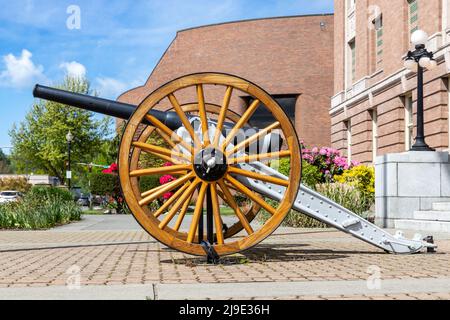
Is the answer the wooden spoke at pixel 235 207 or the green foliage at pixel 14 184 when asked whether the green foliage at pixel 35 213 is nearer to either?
the wooden spoke at pixel 235 207

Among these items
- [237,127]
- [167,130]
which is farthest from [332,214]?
[167,130]

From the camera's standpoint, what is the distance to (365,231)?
7863 mm

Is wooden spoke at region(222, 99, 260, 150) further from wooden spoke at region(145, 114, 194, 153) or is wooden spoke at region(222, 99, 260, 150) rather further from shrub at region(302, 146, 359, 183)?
shrub at region(302, 146, 359, 183)

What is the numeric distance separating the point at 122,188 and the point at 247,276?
179 centimetres

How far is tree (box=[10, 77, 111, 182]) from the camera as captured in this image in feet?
152

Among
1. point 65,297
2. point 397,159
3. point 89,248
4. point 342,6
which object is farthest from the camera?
point 342,6

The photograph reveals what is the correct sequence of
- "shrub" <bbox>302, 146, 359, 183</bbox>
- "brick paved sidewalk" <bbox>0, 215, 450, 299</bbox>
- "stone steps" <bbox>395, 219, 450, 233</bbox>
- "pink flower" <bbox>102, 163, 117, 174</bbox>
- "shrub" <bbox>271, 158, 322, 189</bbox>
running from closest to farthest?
"brick paved sidewalk" <bbox>0, 215, 450, 299</bbox> → "stone steps" <bbox>395, 219, 450, 233</bbox> → "shrub" <bbox>271, 158, 322, 189</bbox> → "shrub" <bbox>302, 146, 359, 183</bbox> → "pink flower" <bbox>102, 163, 117, 174</bbox>

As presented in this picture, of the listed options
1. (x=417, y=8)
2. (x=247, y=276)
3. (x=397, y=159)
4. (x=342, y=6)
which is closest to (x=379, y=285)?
(x=247, y=276)

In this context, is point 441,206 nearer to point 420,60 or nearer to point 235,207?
point 420,60

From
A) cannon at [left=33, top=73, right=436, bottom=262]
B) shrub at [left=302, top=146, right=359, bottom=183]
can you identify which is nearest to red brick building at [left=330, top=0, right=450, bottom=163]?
shrub at [left=302, top=146, right=359, bottom=183]

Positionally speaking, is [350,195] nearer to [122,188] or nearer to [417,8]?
[417,8]

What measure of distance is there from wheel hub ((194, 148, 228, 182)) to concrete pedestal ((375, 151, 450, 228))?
9247 millimetres

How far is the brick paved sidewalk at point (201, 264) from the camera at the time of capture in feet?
19.1

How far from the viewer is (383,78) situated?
925 inches
